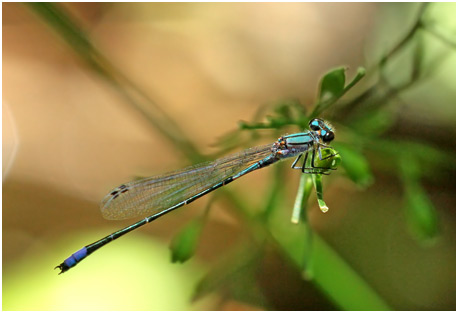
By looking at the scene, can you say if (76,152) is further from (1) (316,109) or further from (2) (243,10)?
(1) (316,109)

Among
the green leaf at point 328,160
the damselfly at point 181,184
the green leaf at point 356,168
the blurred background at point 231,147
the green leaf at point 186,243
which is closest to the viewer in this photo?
the green leaf at point 328,160

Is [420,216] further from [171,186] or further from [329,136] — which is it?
[171,186]

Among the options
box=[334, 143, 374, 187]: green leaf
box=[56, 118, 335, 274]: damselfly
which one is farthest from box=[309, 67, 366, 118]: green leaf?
box=[56, 118, 335, 274]: damselfly

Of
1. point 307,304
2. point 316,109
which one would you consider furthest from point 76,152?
point 316,109

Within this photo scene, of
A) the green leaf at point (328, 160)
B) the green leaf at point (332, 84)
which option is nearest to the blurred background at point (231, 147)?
the green leaf at point (332, 84)

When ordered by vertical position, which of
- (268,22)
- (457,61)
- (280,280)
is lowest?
(280,280)

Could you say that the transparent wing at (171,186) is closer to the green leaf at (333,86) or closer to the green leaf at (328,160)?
the green leaf at (333,86)

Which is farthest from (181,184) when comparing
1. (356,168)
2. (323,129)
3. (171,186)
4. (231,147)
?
(356,168)
